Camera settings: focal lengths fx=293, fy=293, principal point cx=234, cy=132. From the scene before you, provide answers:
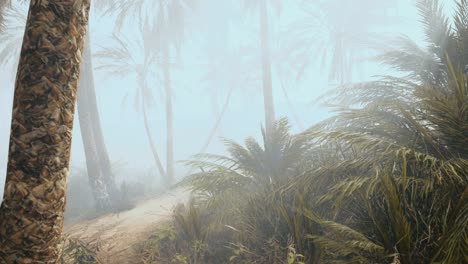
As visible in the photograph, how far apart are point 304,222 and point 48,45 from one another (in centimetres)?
308

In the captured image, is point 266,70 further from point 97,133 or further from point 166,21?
point 97,133

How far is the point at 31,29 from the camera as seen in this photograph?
2143 millimetres

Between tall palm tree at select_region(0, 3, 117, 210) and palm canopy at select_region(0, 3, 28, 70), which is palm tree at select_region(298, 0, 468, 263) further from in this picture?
palm canopy at select_region(0, 3, 28, 70)

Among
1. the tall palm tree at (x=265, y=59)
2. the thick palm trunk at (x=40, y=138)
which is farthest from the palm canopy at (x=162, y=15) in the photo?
the thick palm trunk at (x=40, y=138)

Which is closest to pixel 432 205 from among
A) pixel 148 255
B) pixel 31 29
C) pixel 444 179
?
pixel 444 179

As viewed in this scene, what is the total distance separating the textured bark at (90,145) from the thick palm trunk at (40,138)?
23.6ft

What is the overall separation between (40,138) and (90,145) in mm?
7724

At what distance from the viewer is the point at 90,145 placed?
9133mm

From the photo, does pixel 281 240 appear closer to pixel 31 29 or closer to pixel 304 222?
pixel 304 222

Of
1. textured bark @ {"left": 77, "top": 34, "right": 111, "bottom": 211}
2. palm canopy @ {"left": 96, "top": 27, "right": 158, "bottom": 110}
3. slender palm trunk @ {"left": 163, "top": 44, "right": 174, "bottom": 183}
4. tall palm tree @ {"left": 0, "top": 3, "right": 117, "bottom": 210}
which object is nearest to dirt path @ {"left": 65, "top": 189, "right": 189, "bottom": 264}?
textured bark @ {"left": 77, "top": 34, "right": 111, "bottom": 211}

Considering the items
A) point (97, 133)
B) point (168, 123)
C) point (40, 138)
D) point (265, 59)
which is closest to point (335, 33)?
point (265, 59)

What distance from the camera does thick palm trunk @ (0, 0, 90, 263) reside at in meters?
2.02

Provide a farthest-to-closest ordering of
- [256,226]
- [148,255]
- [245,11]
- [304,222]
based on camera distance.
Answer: [245,11]
[148,255]
[256,226]
[304,222]

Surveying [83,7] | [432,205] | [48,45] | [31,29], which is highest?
[83,7]
